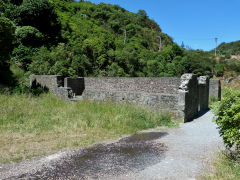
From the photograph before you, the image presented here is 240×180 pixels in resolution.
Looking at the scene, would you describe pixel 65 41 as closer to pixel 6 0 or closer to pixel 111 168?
pixel 6 0

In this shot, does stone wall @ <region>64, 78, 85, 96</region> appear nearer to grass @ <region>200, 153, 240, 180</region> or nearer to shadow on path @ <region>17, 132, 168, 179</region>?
shadow on path @ <region>17, 132, 168, 179</region>

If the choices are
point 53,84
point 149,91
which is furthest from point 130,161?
point 53,84

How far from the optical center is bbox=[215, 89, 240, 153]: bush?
4281mm

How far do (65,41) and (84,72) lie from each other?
5.55 m

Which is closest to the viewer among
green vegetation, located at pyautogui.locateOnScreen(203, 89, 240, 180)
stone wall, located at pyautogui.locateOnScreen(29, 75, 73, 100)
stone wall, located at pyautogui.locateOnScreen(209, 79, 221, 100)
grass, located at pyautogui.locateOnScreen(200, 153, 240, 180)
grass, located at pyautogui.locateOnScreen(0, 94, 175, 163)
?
grass, located at pyautogui.locateOnScreen(200, 153, 240, 180)

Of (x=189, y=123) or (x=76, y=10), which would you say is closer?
(x=189, y=123)

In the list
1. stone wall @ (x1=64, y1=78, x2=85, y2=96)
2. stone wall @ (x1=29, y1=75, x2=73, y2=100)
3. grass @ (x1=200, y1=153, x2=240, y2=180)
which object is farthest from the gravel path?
stone wall @ (x1=64, y1=78, x2=85, y2=96)

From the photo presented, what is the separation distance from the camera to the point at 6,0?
26.2 metres

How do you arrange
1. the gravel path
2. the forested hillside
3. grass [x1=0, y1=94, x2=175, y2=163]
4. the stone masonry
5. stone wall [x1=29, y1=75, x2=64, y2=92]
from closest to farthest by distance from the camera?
1. the gravel path
2. grass [x1=0, y1=94, x2=175, y2=163]
3. the stone masonry
4. stone wall [x1=29, y1=75, x2=64, y2=92]
5. the forested hillside

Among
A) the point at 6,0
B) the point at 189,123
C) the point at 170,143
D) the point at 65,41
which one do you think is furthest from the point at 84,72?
the point at 170,143

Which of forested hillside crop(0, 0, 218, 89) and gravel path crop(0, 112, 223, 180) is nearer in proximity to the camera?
gravel path crop(0, 112, 223, 180)

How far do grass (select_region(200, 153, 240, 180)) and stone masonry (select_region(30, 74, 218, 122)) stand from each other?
521 centimetres

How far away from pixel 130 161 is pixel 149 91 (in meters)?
8.98

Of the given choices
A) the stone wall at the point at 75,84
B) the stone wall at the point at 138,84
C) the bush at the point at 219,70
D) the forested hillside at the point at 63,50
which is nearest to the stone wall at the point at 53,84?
the stone wall at the point at 75,84
